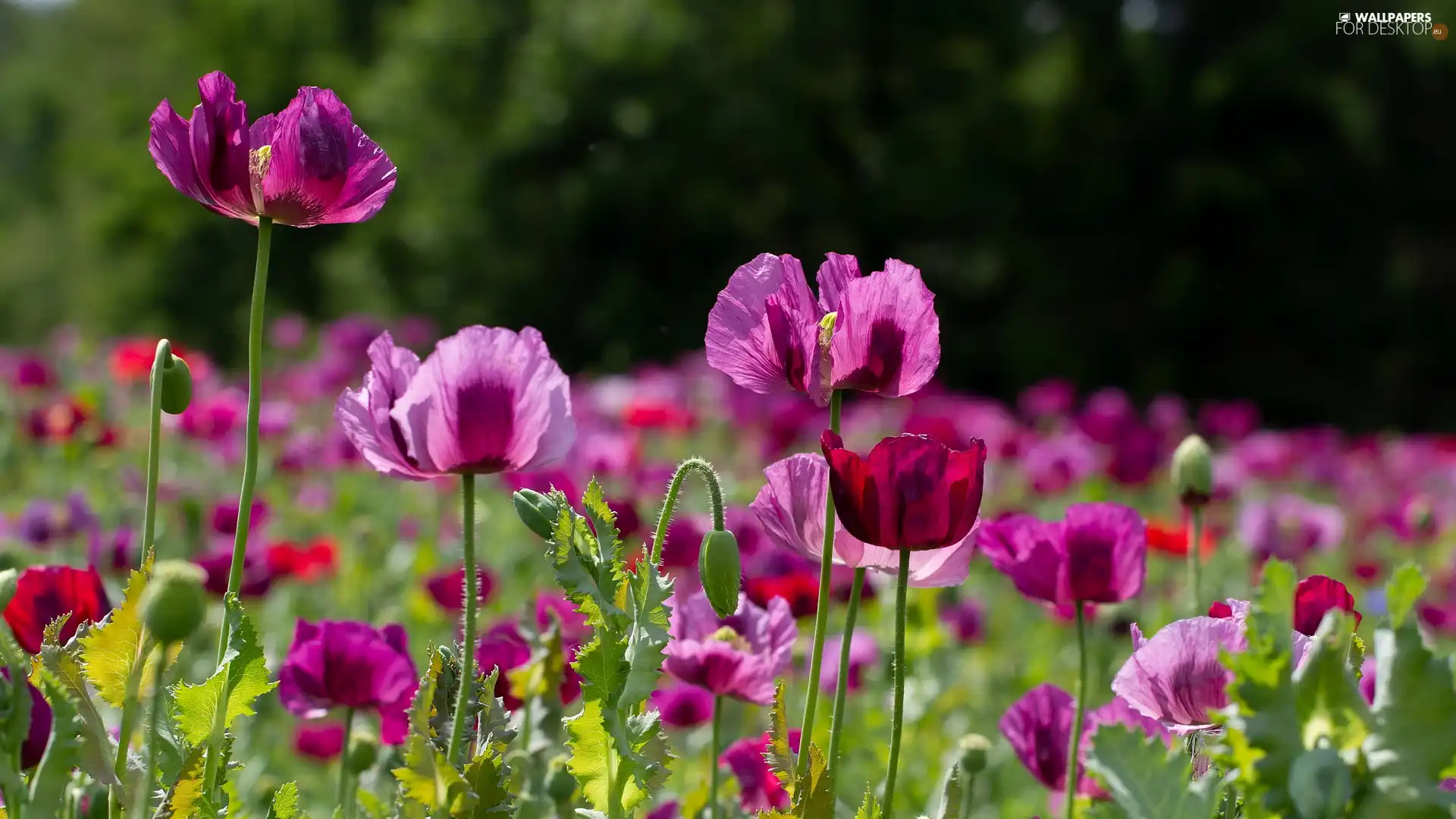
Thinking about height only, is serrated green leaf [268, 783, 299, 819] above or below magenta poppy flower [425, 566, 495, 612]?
below

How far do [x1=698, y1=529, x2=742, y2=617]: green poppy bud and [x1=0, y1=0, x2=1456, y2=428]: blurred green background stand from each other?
13.1 meters

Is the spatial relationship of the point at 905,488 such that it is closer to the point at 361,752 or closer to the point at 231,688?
the point at 231,688

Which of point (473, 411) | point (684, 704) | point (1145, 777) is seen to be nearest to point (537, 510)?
point (473, 411)

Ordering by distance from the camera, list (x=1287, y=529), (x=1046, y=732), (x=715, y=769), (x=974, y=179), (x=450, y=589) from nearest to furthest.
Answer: (x=715, y=769) → (x=1046, y=732) → (x=450, y=589) → (x=1287, y=529) → (x=974, y=179)

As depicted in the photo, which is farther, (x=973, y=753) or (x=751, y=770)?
(x=751, y=770)

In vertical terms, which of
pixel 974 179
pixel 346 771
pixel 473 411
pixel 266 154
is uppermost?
pixel 974 179

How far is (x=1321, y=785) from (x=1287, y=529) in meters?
3.04

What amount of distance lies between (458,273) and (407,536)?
12.3 meters

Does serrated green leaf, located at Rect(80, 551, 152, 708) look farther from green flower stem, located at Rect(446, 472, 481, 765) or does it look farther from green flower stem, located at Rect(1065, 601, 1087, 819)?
green flower stem, located at Rect(1065, 601, 1087, 819)

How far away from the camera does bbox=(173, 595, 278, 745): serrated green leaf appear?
917 millimetres

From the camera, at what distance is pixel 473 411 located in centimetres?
90

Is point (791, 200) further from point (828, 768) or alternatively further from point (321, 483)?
point (828, 768)

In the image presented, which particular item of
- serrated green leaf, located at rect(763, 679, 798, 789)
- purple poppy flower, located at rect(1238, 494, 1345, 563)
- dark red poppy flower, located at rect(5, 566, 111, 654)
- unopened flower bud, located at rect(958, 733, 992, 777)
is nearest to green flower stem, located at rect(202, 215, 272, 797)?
dark red poppy flower, located at rect(5, 566, 111, 654)

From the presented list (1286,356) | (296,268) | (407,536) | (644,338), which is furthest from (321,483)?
(296,268)
